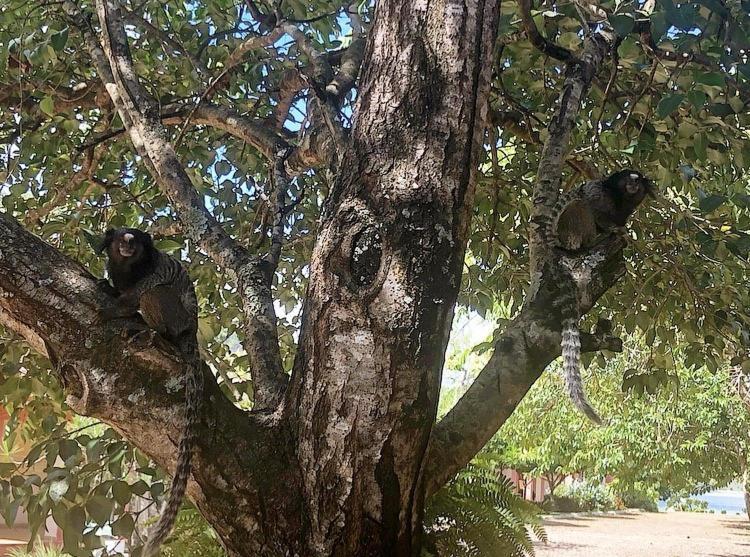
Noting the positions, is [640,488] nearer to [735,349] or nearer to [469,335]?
[469,335]

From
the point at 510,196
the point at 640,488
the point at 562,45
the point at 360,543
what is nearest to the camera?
the point at 360,543

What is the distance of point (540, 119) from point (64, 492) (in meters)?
1.99

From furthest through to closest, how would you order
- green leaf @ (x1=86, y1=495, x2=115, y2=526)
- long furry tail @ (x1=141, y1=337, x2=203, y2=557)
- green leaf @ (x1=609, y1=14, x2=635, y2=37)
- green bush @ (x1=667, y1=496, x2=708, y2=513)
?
green bush @ (x1=667, y1=496, x2=708, y2=513), green leaf @ (x1=609, y1=14, x2=635, y2=37), green leaf @ (x1=86, y1=495, x2=115, y2=526), long furry tail @ (x1=141, y1=337, x2=203, y2=557)

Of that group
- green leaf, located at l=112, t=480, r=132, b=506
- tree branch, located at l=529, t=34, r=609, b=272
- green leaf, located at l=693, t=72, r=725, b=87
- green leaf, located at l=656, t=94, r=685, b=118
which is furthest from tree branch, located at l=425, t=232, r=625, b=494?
green leaf, located at l=112, t=480, r=132, b=506

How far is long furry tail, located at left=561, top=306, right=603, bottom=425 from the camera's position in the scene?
1.86 meters

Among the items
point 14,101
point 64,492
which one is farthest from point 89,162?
point 64,492

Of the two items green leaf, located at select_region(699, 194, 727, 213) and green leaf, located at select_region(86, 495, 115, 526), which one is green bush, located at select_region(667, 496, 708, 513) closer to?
green leaf, located at select_region(699, 194, 727, 213)

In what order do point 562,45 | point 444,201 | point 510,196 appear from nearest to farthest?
1. point 444,201
2. point 562,45
3. point 510,196

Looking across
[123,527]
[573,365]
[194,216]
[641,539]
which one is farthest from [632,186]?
[641,539]

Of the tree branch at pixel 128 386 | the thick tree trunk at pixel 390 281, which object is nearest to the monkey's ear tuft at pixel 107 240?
the tree branch at pixel 128 386

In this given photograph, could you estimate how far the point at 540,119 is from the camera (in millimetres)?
2875

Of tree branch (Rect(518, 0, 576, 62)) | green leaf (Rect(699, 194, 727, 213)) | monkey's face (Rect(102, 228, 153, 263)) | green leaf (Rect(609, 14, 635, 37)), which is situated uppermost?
tree branch (Rect(518, 0, 576, 62))

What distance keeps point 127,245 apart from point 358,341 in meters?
1.37

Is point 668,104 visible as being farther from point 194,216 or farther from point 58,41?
point 58,41
